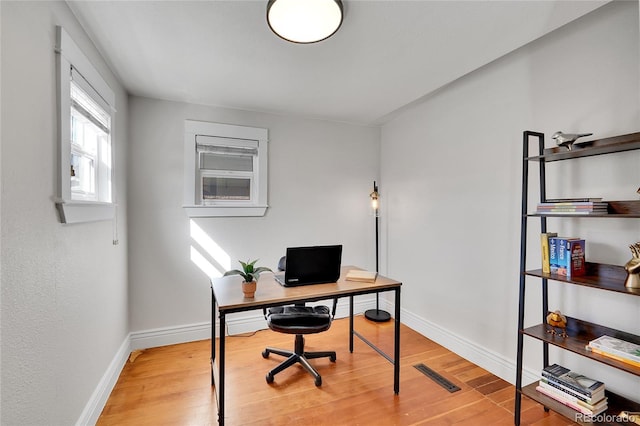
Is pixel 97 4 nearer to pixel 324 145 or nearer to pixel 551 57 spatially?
pixel 324 145

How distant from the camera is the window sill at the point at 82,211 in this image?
1375 mm

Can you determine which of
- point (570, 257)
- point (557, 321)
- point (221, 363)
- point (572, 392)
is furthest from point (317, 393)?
point (570, 257)

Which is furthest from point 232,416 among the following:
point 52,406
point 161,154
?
point 161,154

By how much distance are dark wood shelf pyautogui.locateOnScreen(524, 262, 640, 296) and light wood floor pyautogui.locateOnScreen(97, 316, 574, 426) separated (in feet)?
3.16

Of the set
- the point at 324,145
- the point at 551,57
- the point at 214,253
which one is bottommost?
the point at 214,253

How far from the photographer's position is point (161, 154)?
9.18ft

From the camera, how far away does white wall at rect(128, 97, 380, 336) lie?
275cm

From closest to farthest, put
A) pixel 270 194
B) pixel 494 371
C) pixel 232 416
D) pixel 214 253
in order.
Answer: pixel 232 416
pixel 494 371
pixel 214 253
pixel 270 194

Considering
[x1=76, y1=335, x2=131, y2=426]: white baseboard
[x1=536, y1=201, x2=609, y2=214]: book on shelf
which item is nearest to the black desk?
[x1=76, y1=335, x2=131, y2=426]: white baseboard

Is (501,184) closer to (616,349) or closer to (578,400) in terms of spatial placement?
(616,349)

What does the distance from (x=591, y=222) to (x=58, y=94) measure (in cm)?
303

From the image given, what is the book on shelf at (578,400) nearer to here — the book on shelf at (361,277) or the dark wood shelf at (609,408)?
the dark wood shelf at (609,408)

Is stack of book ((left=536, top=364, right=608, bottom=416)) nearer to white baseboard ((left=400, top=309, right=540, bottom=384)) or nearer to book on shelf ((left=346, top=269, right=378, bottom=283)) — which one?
white baseboard ((left=400, top=309, right=540, bottom=384))

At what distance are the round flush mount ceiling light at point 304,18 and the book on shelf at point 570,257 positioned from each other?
1.82 meters
